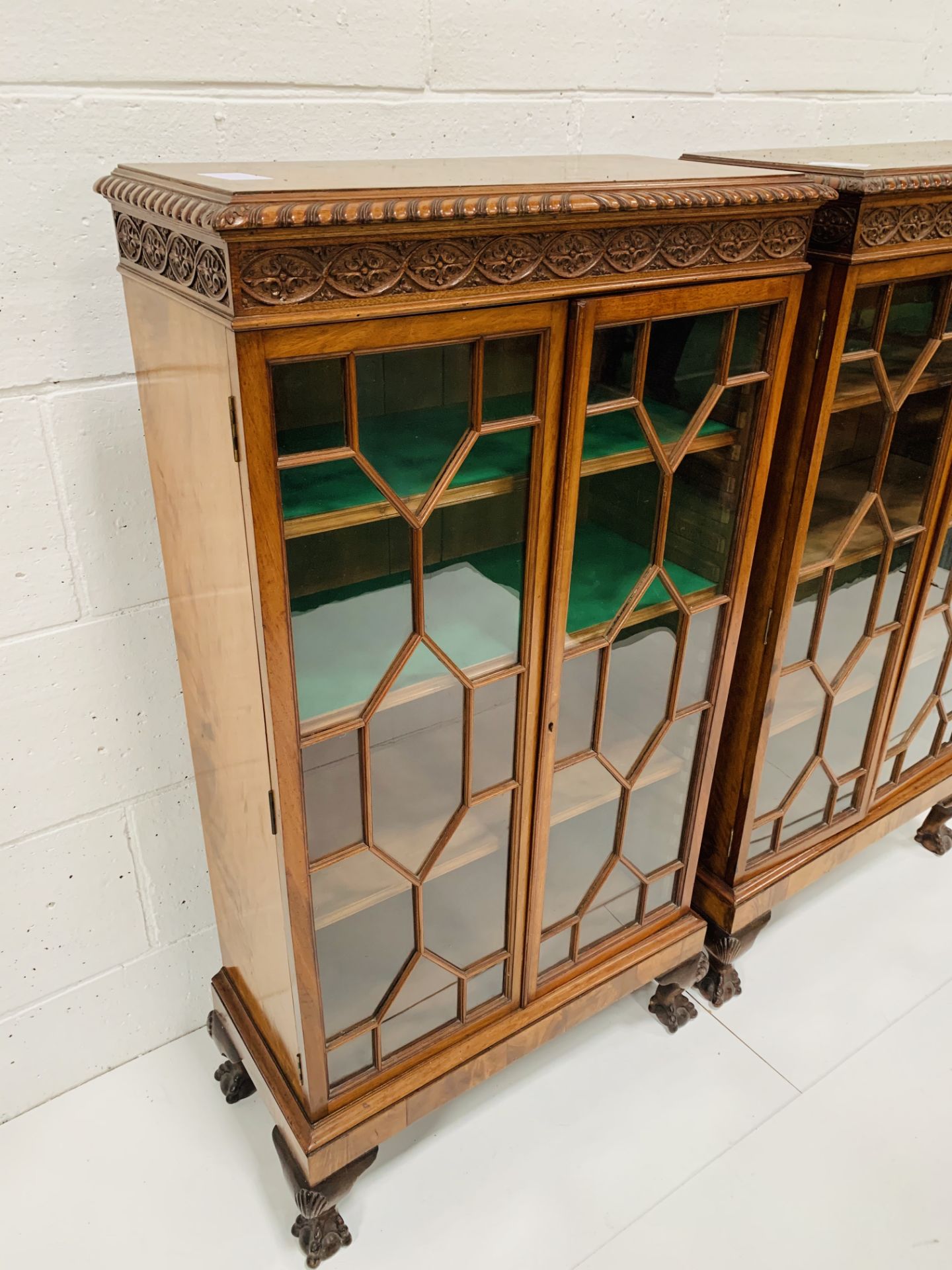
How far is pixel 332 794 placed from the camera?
3.40ft

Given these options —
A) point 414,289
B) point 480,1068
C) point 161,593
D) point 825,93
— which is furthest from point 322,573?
point 825,93

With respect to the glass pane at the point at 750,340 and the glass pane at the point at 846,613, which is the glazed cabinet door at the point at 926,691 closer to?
the glass pane at the point at 846,613

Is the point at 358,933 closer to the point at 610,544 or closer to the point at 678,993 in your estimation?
the point at 610,544

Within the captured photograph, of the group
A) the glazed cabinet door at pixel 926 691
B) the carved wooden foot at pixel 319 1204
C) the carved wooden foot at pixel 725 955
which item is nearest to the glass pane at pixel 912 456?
the glazed cabinet door at pixel 926 691

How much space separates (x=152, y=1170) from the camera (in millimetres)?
1375

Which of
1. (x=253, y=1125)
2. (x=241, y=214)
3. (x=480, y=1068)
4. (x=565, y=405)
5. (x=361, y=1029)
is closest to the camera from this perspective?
(x=241, y=214)

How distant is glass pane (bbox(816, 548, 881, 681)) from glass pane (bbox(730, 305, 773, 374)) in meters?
0.43

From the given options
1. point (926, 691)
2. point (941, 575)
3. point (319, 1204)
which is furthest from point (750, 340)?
point (319, 1204)

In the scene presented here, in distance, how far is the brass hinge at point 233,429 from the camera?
0.79m

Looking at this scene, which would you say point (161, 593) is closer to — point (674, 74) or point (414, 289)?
point (414, 289)

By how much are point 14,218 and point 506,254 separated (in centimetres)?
56

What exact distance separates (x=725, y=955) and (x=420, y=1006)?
24.2 inches

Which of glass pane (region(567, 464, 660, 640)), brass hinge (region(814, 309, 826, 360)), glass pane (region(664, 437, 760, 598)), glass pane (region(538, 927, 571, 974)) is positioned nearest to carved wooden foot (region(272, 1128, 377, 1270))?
glass pane (region(538, 927, 571, 974))

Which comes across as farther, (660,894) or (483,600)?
(660,894)
